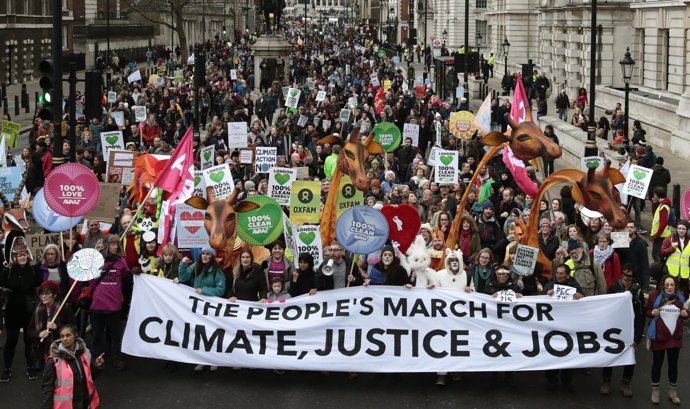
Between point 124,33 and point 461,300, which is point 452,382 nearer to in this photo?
point 461,300

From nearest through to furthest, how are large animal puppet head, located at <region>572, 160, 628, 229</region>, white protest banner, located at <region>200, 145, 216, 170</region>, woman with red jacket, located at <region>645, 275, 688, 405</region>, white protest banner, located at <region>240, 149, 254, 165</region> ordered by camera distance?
woman with red jacket, located at <region>645, 275, 688, 405</region>
large animal puppet head, located at <region>572, 160, 628, 229</region>
white protest banner, located at <region>200, 145, 216, 170</region>
white protest banner, located at <region>240, 149, 254, 165</region>

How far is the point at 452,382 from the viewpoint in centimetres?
1131

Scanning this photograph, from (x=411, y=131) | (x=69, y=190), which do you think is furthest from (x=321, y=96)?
(x=69, y=190)

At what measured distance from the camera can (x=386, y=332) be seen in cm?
1113

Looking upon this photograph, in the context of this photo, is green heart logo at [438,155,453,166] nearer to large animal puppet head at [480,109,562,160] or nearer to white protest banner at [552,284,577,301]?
large animal puppet head at [480,109,562,160]

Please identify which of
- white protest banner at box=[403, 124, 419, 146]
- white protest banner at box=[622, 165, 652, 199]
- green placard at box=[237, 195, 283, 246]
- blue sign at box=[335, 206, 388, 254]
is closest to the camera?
blue sign at box=[335, 206, 388, 254]

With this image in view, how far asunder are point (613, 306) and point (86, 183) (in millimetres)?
6171

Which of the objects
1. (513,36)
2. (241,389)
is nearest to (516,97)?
(241,389)

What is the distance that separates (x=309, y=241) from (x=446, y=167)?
481 cm

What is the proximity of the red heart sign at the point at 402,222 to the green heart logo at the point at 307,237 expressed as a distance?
0.97 m

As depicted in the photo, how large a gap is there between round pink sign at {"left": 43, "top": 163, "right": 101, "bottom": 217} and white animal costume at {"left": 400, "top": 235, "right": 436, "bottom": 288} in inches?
147

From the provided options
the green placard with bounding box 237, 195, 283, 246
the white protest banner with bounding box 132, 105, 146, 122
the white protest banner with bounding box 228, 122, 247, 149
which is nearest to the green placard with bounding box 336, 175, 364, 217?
the green placard with bounding box 237, 195, 283, 246

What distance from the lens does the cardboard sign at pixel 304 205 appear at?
47.8ft

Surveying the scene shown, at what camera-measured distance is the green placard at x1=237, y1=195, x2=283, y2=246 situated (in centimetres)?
1248
